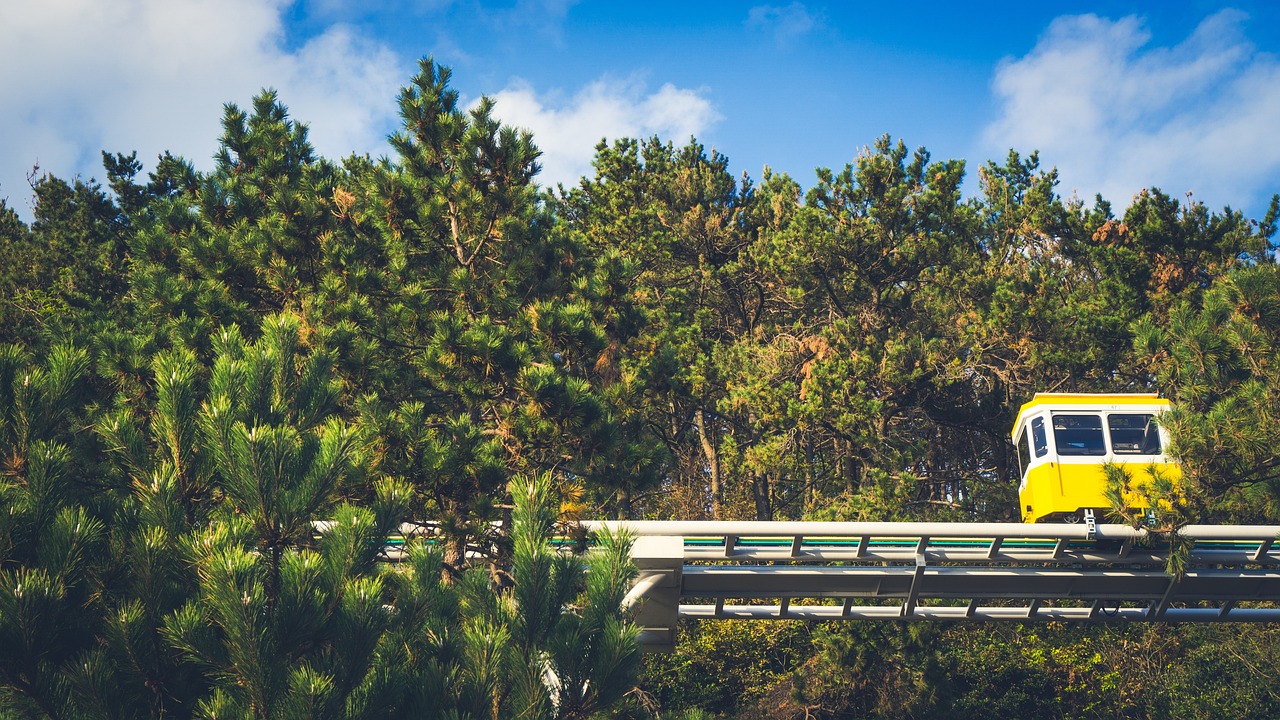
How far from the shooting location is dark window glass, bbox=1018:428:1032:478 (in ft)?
49.8

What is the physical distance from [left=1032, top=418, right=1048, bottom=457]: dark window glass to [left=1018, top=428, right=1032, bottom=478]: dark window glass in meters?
0.31

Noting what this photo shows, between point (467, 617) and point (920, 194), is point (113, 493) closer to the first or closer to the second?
point (467, 617)

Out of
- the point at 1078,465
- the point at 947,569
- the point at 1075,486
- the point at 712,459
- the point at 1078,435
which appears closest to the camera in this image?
the point at 947,569

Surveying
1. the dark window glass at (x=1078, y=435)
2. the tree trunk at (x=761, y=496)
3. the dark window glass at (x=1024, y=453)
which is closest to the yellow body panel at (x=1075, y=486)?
the dark window glass at (x=1078, y=435)

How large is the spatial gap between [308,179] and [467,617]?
11277 mm

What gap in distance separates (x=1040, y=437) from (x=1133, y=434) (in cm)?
127

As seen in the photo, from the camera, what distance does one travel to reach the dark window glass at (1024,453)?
1518 centimetres

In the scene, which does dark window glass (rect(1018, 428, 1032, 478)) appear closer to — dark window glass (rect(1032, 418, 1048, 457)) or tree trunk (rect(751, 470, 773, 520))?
dark window glass (rect(1032, 418, 1048, 457))

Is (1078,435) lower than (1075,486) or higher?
higher

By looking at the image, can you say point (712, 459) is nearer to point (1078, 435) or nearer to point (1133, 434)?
point (1078, 435)

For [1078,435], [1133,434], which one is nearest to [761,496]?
[1078,435]

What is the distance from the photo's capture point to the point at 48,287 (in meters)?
25.9

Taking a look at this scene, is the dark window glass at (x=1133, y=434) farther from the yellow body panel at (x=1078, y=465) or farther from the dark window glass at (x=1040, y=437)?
the dark window glass at (x=1040, y=437)

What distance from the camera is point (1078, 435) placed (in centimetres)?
1434
